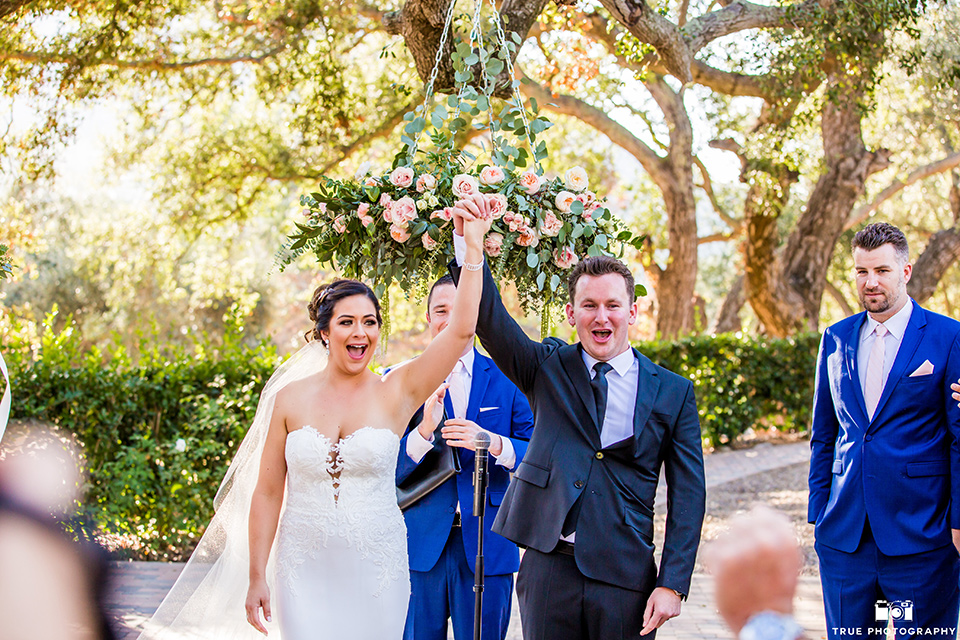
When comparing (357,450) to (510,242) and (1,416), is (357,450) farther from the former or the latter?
(1,416)

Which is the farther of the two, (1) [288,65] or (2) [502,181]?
(1) [288,65]

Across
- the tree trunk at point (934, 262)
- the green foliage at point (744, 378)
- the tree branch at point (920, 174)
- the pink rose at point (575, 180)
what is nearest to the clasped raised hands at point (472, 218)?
the pink rose at point (575, 180)

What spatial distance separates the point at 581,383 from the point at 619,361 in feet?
0.53

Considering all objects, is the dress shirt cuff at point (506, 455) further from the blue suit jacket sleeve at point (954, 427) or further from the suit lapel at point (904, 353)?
the blue suit jacket sleeve at point (954, 427)

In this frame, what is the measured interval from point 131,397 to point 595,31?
7.38 m

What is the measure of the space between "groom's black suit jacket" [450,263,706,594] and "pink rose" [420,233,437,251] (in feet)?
1.02

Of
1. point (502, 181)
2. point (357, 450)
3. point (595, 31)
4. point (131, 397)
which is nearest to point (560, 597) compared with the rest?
point (357, 450)

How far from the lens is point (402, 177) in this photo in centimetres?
329

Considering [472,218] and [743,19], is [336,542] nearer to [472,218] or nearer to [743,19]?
[472,218]

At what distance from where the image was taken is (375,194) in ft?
11.0

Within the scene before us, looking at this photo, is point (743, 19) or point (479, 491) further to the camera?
point (743, 19)

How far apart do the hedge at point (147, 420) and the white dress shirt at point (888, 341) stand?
5.14 m

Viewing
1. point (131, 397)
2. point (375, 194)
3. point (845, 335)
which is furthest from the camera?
point (131, 397)

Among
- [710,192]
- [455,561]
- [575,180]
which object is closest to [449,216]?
[575,180]
